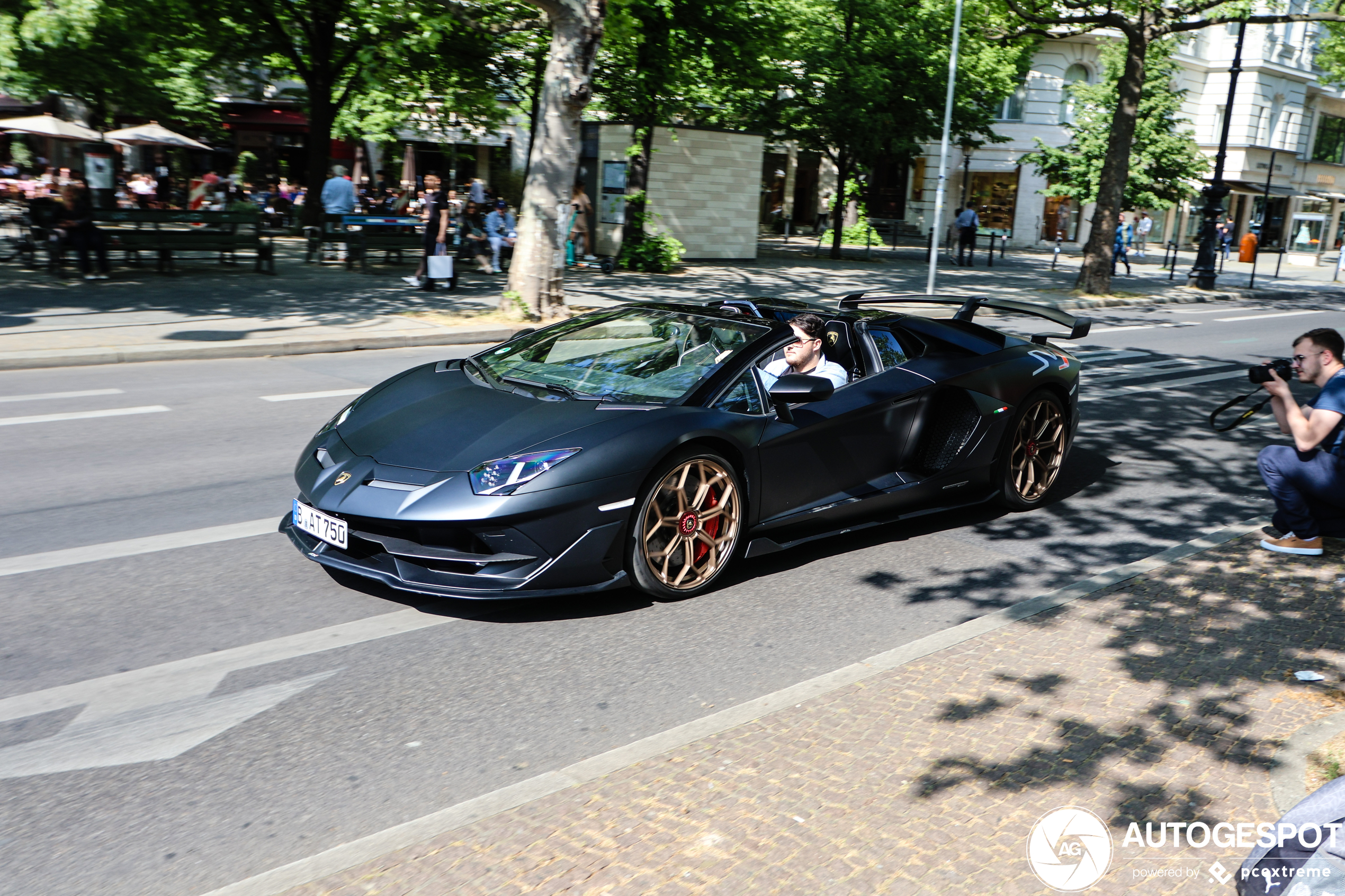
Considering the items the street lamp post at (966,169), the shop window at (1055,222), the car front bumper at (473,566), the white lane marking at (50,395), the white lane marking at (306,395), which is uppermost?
the street lamp post at (966,169)

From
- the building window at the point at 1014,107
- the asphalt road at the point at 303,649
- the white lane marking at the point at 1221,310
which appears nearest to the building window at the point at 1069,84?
the building window at the point at 1014,107

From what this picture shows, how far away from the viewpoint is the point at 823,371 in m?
6.00

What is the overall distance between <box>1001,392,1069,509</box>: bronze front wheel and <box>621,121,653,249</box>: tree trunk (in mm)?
17839

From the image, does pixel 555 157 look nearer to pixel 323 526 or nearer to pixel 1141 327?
pixel 1141 327

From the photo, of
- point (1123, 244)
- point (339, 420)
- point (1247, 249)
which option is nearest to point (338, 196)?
point (339, 420)

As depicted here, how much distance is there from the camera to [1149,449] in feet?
30.0

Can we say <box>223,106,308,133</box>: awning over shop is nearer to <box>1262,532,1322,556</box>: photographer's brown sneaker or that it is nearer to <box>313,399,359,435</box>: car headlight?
<box>313,399,359,435</box>: car headlight

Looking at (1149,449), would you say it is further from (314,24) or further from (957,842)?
(314,24)

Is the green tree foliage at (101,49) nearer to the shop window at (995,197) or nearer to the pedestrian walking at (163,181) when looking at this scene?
the pedestrian walking at (163,181)

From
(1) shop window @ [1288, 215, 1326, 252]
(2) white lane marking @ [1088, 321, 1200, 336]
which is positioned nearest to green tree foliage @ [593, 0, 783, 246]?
(2) white lane marking @ [1088, 321, 1200, 336]

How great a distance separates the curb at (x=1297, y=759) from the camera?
11.5 feet

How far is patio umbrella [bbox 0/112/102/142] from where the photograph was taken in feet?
91.5

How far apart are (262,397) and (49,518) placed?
396 centimetres

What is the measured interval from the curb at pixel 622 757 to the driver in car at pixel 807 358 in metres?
1.54
